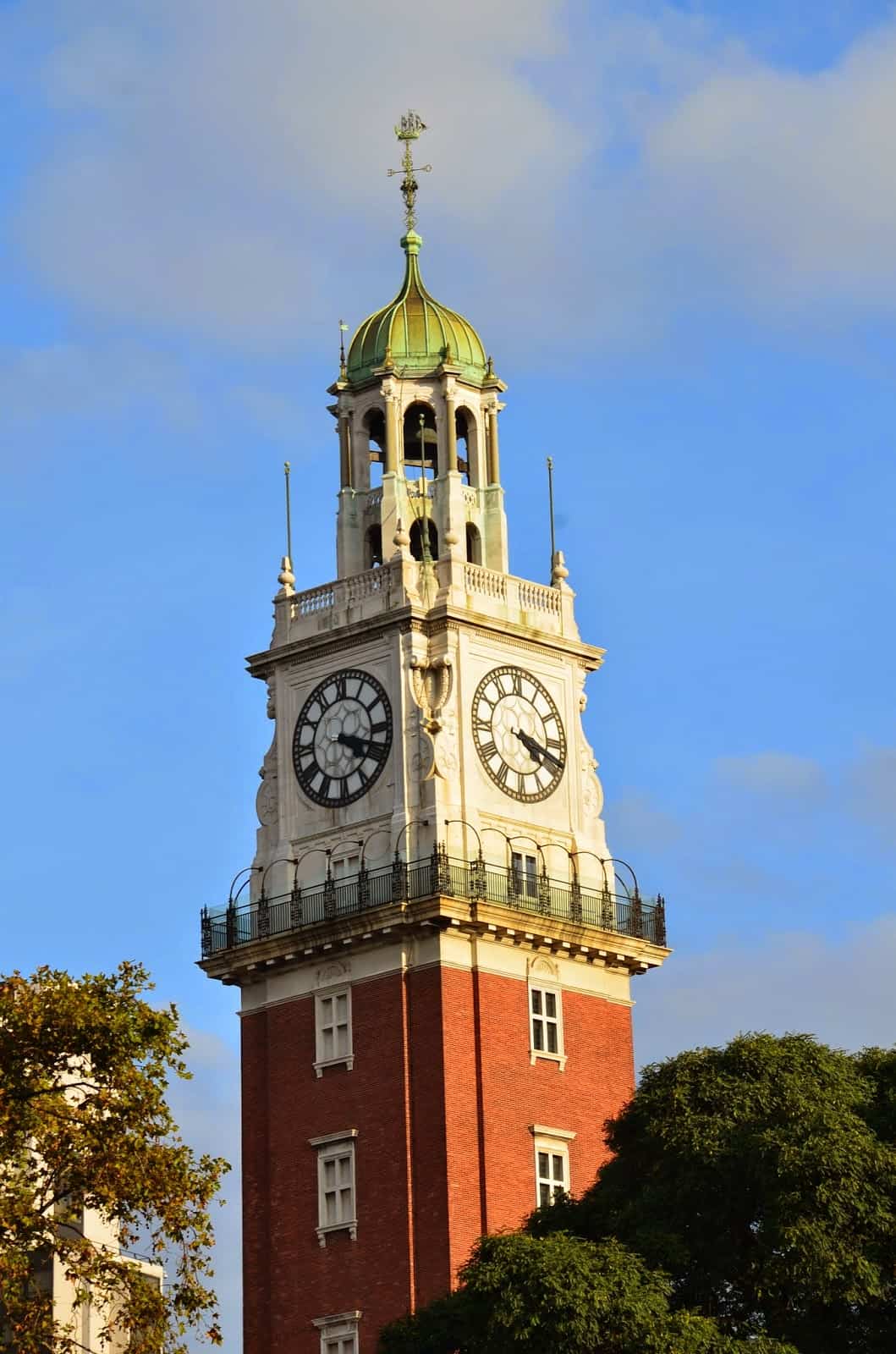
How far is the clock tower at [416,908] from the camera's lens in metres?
94.8

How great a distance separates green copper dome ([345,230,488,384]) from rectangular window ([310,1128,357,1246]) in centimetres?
2163

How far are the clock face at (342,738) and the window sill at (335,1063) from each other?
6943 mm

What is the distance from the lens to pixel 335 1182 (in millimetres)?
95812

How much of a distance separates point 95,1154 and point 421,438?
34141 mm

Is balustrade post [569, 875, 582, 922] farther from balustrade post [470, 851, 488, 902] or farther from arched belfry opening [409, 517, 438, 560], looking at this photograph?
arched belfry opening [409, 517, 438, 560]

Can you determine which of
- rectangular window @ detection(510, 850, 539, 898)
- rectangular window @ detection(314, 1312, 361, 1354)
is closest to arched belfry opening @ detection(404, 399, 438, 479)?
rectangular window @ detection(510, 850, 539, 898)

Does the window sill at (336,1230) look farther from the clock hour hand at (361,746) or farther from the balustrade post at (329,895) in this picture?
the clock hour hand at (361,746)

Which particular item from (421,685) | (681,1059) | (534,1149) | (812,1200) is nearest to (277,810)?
(421,685)

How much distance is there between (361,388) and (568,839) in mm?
14065

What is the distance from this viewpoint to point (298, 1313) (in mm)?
95438

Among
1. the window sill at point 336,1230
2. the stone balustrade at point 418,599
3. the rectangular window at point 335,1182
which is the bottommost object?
the window sill at point 336,1230

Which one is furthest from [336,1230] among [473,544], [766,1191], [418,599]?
[766,1191]

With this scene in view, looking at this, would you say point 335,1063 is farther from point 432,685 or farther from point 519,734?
point 519,734

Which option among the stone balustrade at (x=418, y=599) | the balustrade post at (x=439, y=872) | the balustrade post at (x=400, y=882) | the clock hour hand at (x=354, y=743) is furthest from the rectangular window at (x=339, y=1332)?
the stone balustrade at (x=418, y=599)
